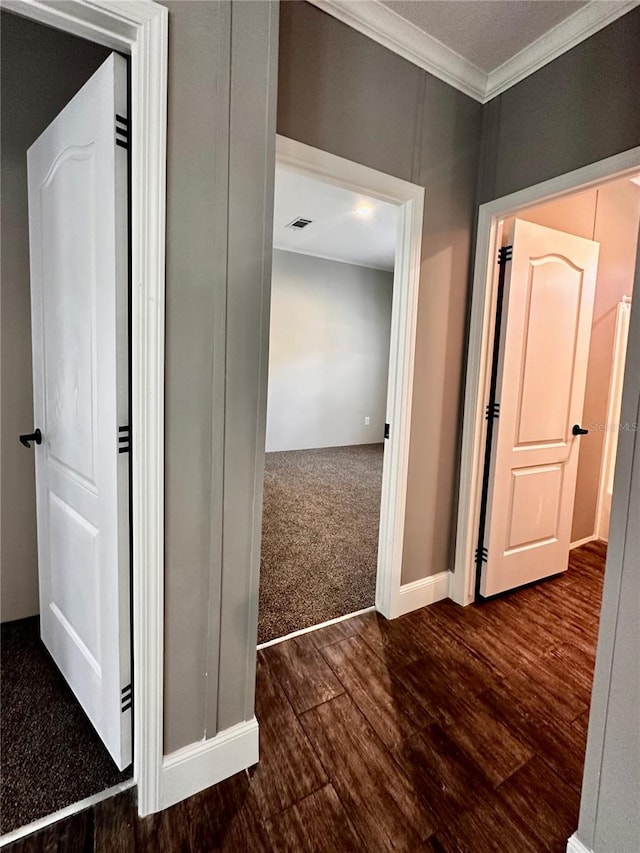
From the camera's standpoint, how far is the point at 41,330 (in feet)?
5.41

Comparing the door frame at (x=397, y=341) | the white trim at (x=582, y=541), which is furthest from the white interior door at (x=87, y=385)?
the white trim at (x=582, y=541)

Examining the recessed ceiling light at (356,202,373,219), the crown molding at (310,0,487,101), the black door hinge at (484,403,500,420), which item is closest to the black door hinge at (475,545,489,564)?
the black door hinge at (484,403,500,420)

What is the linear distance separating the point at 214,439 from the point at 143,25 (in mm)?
1022

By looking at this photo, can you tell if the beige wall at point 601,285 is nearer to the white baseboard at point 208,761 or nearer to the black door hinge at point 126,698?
the white baseboard at point 208,761

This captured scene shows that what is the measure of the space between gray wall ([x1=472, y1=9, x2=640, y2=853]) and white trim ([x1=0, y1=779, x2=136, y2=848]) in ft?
→ 4.32

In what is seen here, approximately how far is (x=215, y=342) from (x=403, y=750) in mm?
1508

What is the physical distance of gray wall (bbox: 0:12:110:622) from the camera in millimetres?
1782

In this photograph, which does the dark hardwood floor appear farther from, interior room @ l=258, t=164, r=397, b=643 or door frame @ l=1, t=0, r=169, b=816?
interior room @ l=258, t=164, r=397, b=643

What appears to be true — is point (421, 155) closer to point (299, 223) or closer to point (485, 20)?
point (485, 20)

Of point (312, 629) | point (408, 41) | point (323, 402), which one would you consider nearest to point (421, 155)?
point (408, 41)

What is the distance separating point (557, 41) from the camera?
1.81 m

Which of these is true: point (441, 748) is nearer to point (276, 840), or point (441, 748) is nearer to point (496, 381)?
point (276, 840)

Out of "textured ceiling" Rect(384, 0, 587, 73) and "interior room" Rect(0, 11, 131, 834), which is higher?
"textured ceiling" Rect(384, 0, 587, 73)

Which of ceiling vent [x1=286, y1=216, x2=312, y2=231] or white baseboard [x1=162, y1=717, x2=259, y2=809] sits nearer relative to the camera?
white baseboard [x1=162, y1=717, x2=259, y2=809]
